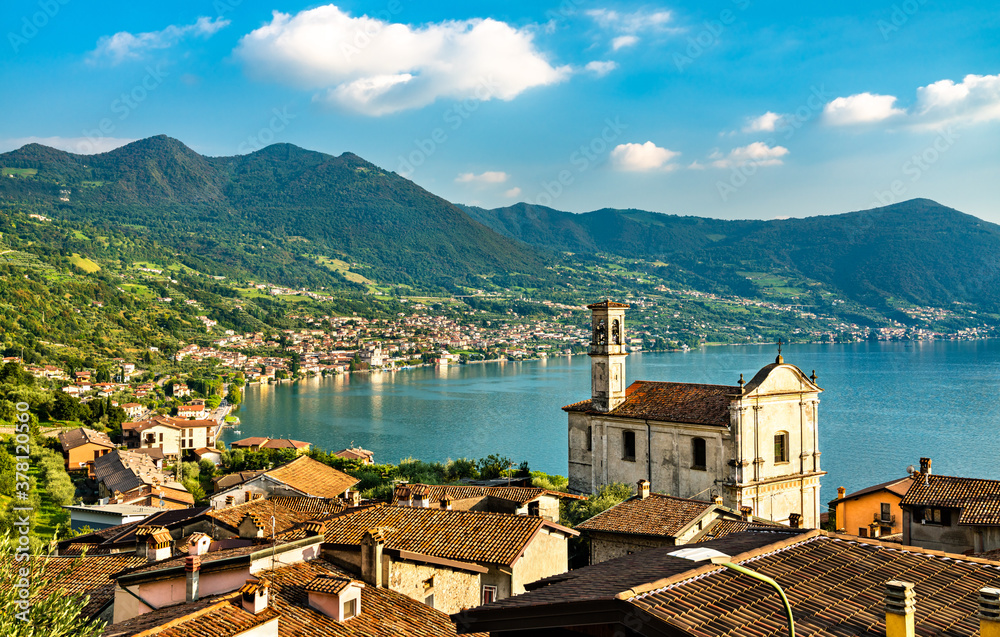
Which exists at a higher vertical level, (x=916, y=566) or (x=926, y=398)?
(x=916, y=566)

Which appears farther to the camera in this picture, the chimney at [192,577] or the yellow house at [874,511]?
the yellow house at [874,511]

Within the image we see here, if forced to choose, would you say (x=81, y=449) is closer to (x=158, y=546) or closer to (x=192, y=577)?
(x=158, y=546)

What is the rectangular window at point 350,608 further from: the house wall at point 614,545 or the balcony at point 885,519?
the balcony at point 885,519

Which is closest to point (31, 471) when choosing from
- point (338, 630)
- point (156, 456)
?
point (156, 456)

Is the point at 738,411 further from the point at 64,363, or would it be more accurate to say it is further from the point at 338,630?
the point at 64,363

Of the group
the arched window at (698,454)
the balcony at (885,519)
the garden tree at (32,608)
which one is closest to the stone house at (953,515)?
the balcony at (885,519)

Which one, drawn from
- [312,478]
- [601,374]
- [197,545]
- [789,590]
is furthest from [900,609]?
[312,478]

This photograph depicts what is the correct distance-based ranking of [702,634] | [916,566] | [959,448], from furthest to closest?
[959,448] → [916,566] → [702,634]
